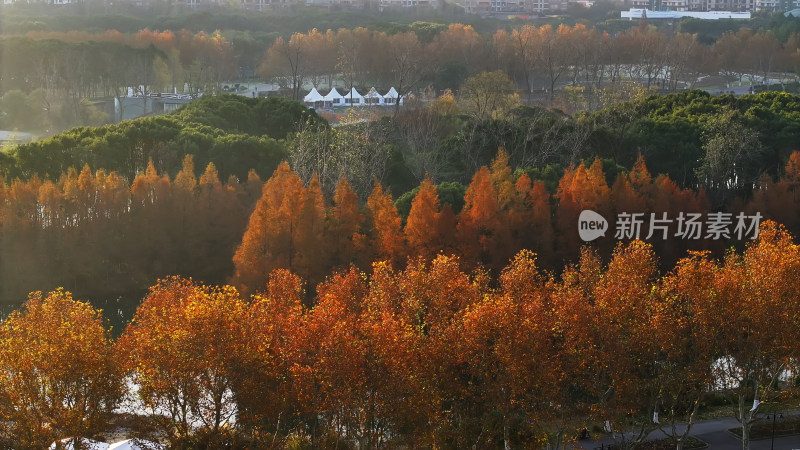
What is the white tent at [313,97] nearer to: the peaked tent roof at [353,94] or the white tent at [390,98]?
the peaked tent roof at [353,94]

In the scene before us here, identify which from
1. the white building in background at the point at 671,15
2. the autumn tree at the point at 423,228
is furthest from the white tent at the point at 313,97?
the white building in background at the point at 671,15

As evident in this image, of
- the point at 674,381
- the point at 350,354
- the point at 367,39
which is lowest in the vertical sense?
the point at 674,381

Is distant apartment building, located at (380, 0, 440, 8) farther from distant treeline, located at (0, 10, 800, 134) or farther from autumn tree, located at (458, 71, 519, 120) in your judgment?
autumn tree, located at (458, 71, 519, 120)

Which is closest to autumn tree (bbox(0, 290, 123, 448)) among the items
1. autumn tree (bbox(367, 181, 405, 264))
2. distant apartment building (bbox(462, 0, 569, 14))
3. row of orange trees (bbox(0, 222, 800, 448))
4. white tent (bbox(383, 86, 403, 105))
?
row of orange trees (bbox(0, 222, 800, 448))

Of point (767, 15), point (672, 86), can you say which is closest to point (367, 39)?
point (672, 86)

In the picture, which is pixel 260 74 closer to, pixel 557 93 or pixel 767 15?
pixel 557 93

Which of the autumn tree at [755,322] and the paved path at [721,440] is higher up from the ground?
the autumn tree at [755,322]
